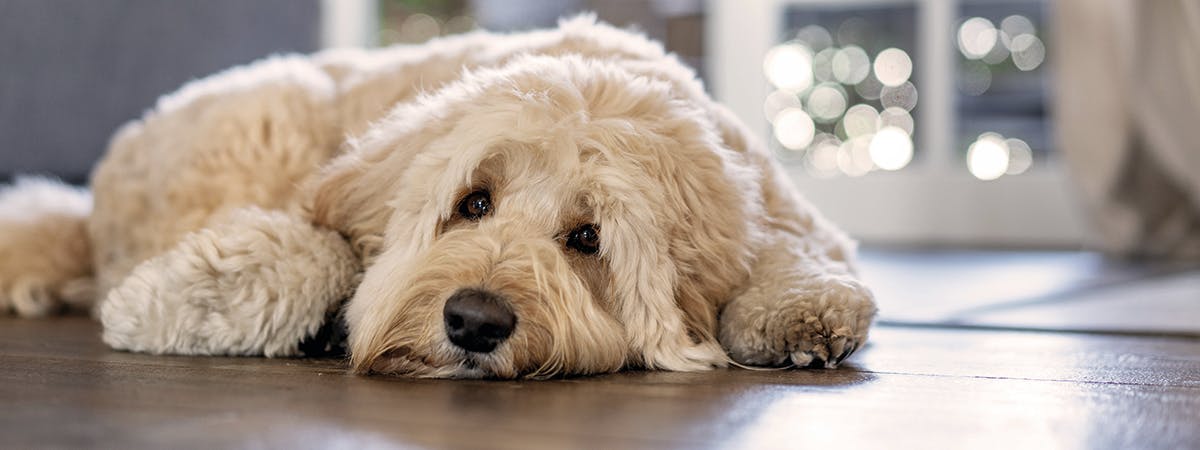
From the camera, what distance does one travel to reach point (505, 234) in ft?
7.39

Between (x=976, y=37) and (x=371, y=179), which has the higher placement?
(x=976, y=37)

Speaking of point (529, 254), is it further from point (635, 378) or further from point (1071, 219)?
point (1071, 219)

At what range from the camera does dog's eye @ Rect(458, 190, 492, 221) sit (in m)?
2.37

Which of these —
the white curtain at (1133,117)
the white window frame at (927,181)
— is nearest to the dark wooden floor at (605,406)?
the white curtain at (1133,117)

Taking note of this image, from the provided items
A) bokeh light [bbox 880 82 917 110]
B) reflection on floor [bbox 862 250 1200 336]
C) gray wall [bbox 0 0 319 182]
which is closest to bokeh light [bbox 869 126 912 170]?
bokeh light [bbox 880 82 917 110]

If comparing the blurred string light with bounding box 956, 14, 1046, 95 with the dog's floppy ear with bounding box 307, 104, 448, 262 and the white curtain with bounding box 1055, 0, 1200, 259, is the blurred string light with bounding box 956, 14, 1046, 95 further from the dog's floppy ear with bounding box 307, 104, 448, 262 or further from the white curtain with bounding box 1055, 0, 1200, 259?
the dog's floppy ear with bounding box 307, 104, 448, 262

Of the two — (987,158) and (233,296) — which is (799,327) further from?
(987,158)

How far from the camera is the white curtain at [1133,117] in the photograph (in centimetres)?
605

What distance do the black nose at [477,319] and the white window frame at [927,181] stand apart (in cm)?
567

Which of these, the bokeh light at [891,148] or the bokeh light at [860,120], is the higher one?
the bokeh light at [860,120]

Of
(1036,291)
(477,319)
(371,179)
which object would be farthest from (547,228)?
(1036,291)

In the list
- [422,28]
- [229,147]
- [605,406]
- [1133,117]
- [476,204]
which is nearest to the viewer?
[605,406]

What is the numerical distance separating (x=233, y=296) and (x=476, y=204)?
20.8 inches

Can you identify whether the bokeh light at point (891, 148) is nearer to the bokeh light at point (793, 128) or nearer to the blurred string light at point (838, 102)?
the blurred string light at point (838, 102)
